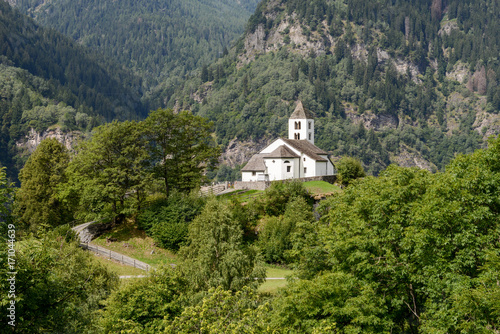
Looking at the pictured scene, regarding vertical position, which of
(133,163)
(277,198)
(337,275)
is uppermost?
(133,163)

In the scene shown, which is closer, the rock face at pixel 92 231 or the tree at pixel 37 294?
the tree at pixel 37 294

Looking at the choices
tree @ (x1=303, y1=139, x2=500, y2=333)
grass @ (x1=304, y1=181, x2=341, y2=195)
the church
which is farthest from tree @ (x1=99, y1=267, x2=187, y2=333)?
the church

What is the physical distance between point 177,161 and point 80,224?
13472mm

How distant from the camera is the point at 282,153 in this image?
69250 mm

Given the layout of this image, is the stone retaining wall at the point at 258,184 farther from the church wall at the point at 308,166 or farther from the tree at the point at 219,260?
the tree at the point at 219,260

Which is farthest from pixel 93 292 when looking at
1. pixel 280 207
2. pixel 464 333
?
pixel 280 207

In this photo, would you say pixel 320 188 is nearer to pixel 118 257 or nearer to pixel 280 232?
pixel 280 232

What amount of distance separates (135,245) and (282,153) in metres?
26.6

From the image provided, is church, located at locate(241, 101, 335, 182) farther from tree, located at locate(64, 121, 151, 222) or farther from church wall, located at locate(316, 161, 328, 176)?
tree, located at locate(64, 121, 151, 222)

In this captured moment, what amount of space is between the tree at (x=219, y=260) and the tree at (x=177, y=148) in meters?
17.3

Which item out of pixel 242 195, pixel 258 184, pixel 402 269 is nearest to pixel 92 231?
pixel 242 195

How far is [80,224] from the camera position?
5641 cm

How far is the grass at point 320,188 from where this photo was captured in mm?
61525

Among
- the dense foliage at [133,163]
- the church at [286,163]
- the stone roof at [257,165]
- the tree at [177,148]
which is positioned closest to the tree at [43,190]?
the dense foliage at [133,163]
